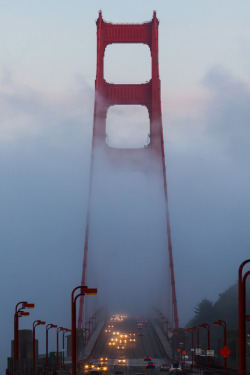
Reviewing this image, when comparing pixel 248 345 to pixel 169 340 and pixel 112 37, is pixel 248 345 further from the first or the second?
pixel 112 37

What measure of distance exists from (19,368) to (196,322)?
433 feet

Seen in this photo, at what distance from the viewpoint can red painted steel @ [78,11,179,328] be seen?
99.6 meters

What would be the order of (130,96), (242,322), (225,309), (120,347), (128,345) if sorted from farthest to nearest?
(225,309)
(128,345)
(120,347)
(130,96)
(242,322)

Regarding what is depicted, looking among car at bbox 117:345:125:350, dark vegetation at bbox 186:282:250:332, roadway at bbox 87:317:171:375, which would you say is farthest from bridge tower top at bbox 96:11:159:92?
dark vegetation at bbox 186:282:250:332

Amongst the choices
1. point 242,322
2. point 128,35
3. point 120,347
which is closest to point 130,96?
point 128,35

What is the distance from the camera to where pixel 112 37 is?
102812 mm

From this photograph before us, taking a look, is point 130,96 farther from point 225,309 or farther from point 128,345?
point 225,309

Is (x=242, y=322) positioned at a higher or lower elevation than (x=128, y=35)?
lower

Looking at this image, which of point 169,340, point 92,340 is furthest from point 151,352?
point 92,340

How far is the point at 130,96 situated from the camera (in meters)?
101

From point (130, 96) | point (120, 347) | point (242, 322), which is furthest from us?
point (120, 347)

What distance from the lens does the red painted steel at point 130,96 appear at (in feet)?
327

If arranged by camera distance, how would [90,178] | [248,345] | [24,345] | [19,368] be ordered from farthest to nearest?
[90,178] → [248,345] → [24,345] → [19,368]

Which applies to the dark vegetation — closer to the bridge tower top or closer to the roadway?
the roadway
